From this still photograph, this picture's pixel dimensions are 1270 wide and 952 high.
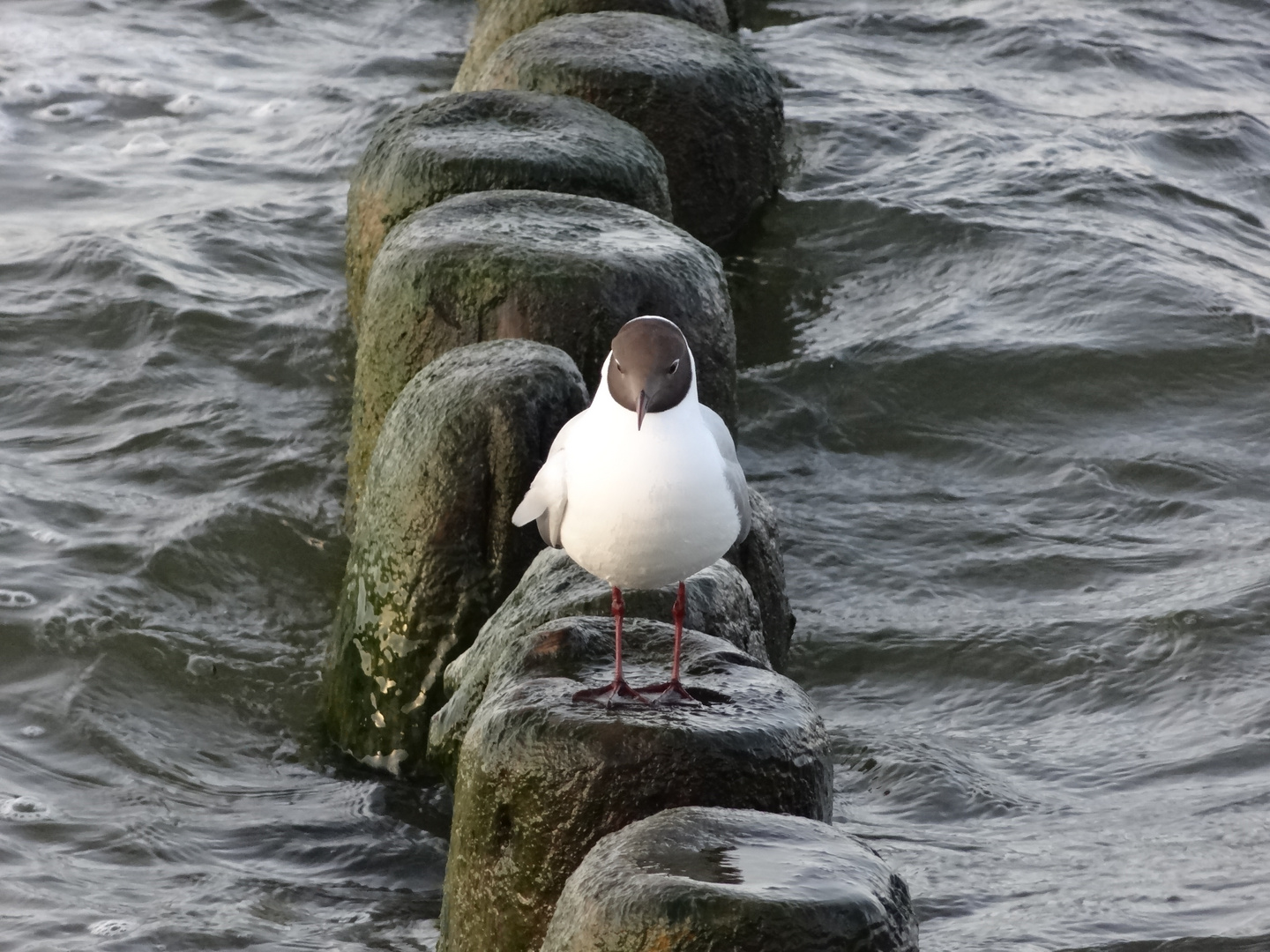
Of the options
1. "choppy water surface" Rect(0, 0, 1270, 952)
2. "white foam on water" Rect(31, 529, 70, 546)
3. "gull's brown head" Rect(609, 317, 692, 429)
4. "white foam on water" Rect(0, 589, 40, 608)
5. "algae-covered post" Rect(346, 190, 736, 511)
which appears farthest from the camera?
"white foam on water" Rect(31, 529, 70, 546)

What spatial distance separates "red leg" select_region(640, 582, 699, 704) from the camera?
3.76 m

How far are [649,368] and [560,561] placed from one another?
1.13m

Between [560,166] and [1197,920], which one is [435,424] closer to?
[560,166]

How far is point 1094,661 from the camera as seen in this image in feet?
20.0

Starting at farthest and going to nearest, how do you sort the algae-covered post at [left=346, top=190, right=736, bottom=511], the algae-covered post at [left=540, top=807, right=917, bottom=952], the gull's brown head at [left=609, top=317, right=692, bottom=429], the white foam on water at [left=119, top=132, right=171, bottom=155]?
the white foam on water at [left=119, top=132, right=171, bottom=155] < the algae-covered post at [left=346, top=190, right=736, bottom=511] < the gull's brown head at [left=609, top=317, right=692, bottom=429] < the algae-covered post at [left=540, top=807, right=917, bottom=952]

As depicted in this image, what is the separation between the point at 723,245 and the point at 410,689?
439cm

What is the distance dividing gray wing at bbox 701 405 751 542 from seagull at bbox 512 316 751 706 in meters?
0.01

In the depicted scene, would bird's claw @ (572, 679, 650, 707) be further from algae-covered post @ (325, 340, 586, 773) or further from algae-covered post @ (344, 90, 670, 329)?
algae-covered post @ (344, 90, 670, 329)

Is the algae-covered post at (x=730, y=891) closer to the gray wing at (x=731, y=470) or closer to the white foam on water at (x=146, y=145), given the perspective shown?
the gray wing at (x=731, y=470)

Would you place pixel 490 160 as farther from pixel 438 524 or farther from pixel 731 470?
pixel 731 470

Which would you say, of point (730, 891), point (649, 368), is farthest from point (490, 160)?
point (730, 891)

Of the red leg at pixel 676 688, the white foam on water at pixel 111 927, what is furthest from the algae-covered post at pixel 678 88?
the white foam on water at pixel 111 927

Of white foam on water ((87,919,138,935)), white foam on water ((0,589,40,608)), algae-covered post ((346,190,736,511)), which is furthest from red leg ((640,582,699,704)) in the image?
white foam on water ((0,589,40,608))

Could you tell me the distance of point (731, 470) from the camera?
13.0ft
